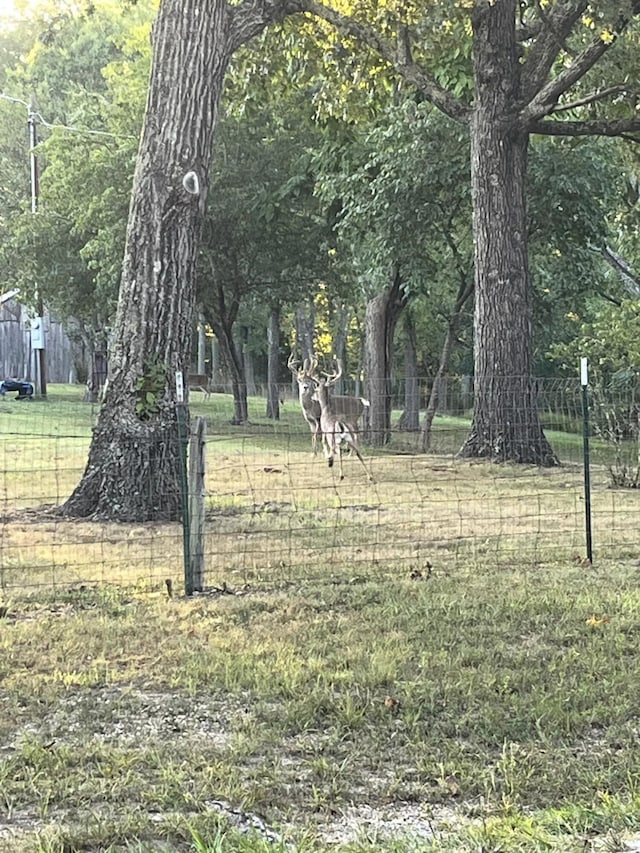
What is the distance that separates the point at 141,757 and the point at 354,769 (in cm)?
80

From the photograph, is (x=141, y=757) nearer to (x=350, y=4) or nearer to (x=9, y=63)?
(x=350, y=4)

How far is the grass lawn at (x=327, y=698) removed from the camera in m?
3.26

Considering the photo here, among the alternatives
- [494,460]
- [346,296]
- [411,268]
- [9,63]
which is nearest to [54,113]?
[9,63]

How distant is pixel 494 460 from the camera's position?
13.7 metres

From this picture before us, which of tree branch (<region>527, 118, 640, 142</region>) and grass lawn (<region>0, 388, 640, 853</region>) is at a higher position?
tree branch (<region>527, 118, 640, 142</region>)

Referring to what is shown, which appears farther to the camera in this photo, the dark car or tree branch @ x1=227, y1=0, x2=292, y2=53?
the dark car

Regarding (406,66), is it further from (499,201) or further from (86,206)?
(86,206)

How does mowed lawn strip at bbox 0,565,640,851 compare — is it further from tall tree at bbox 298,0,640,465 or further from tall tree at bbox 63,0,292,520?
tall tree at bbox 298,0,640,465

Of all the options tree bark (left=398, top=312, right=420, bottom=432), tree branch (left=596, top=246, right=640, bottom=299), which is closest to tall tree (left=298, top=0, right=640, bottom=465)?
tree bark (left=398, top=312, right=420, bottom=432)

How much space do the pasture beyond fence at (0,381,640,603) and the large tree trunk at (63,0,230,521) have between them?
0.61 m

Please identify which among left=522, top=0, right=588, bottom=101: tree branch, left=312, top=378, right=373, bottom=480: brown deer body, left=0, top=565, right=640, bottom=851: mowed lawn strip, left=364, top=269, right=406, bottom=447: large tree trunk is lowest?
left=0, top=565, right=640, bottom=851: mowed lawn strip

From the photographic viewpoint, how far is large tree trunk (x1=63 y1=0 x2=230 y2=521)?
388 inches

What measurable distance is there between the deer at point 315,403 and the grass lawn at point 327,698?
6673 mm

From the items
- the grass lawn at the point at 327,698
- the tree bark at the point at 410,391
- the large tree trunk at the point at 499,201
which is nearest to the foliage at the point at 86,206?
the tree bark at the point at 410,391
